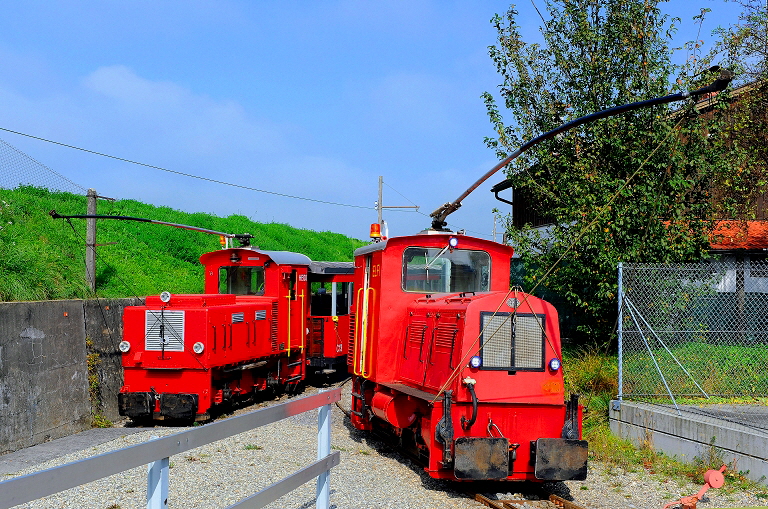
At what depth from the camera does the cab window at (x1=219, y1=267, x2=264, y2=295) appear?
45.8ft

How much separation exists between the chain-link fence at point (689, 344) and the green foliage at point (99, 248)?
972cm

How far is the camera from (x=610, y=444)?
9039mm

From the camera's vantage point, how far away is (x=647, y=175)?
36.9ft

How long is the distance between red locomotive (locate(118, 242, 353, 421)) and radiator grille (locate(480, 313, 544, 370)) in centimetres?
Answer: 551

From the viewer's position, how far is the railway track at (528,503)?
21.5ft

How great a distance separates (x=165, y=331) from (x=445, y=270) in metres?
4.98

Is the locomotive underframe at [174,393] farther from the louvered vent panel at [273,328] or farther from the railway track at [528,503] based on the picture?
the railway track at [528,503]

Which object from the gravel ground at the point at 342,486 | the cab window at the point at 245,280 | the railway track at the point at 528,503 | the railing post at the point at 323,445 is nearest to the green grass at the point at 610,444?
the gravel ground at the point at 342,486

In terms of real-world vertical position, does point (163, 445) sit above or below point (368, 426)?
above

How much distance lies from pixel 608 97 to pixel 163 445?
1048 cm

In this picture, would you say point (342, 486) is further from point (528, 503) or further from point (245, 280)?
point (245, 280)

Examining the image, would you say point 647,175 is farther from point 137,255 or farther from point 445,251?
point 137,255

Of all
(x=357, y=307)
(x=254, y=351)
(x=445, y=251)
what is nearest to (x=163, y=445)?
(x=445, y=251)

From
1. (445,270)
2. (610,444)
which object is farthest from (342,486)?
(610,444)
